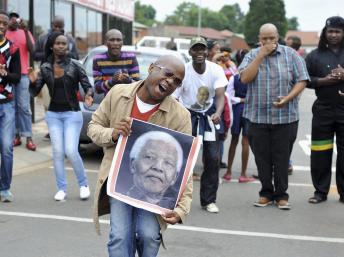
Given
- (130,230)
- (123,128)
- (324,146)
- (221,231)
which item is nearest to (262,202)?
(324,146)

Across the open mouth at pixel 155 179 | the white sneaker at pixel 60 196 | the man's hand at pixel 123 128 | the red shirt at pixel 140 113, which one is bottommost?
the white sneaker at pixel 60 196

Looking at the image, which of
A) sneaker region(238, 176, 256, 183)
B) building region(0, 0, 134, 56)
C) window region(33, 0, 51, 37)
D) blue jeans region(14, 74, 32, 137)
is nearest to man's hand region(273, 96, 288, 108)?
sneaker region(238, 176, 256, 183)

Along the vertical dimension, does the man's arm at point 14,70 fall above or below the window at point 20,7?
below

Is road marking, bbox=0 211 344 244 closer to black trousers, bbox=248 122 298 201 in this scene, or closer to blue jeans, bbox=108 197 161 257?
black trousers, bbox=248 122 298 201

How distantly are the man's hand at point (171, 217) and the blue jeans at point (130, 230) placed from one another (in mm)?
150

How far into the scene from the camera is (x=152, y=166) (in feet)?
11.5

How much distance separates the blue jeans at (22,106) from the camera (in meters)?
9.18

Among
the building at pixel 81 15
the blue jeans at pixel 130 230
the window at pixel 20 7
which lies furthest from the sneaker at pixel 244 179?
the window at pixel 20 7

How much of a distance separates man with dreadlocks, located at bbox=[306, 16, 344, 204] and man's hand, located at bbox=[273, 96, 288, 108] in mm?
543

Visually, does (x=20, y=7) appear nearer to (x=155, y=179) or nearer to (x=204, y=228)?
(x=204, y=228)

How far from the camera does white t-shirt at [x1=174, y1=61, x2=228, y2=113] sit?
6.50 metres

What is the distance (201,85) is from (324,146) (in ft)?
5.94

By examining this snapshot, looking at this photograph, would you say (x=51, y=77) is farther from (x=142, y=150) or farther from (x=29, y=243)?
(x=142, y=150)

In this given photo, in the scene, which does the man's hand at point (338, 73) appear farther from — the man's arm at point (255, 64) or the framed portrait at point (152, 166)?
the framed portrait at point (152, 166)
